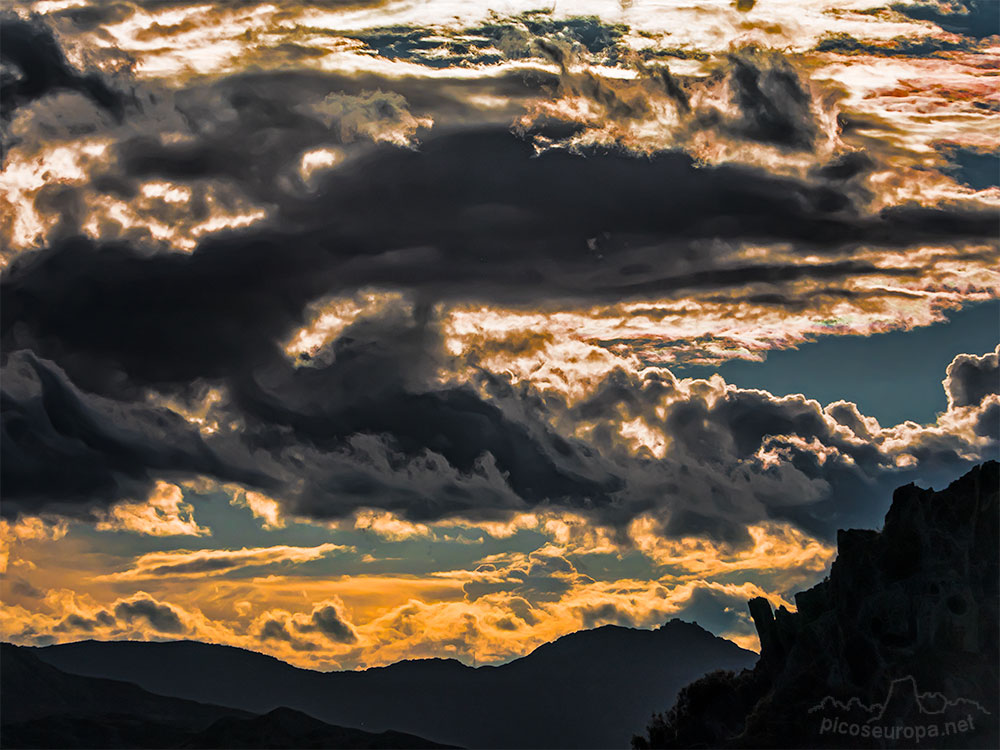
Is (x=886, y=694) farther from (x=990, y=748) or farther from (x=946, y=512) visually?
(x=946, y=512)

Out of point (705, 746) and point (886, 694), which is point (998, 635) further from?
point (705, 746)

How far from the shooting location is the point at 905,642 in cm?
18200

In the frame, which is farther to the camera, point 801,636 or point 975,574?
point 801,636

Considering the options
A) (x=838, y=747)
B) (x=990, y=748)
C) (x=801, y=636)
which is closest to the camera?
(x=990, y=748)

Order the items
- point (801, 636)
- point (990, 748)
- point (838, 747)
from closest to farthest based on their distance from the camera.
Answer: point (990, 748)
point (838, 747)
point (801, 636)

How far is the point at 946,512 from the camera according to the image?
187125 millimetres

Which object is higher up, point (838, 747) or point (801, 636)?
point (801, 636)

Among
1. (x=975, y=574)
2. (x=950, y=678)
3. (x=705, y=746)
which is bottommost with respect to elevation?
(x=705, y=746)

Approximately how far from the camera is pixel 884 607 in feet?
618

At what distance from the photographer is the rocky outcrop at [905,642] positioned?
6786 inches

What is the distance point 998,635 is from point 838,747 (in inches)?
1305

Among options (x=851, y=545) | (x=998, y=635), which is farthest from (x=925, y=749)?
(x=851, y=545)

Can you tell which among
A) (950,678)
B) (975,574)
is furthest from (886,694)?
(975,574)

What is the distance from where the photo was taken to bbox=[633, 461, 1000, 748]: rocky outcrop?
17238 cm
